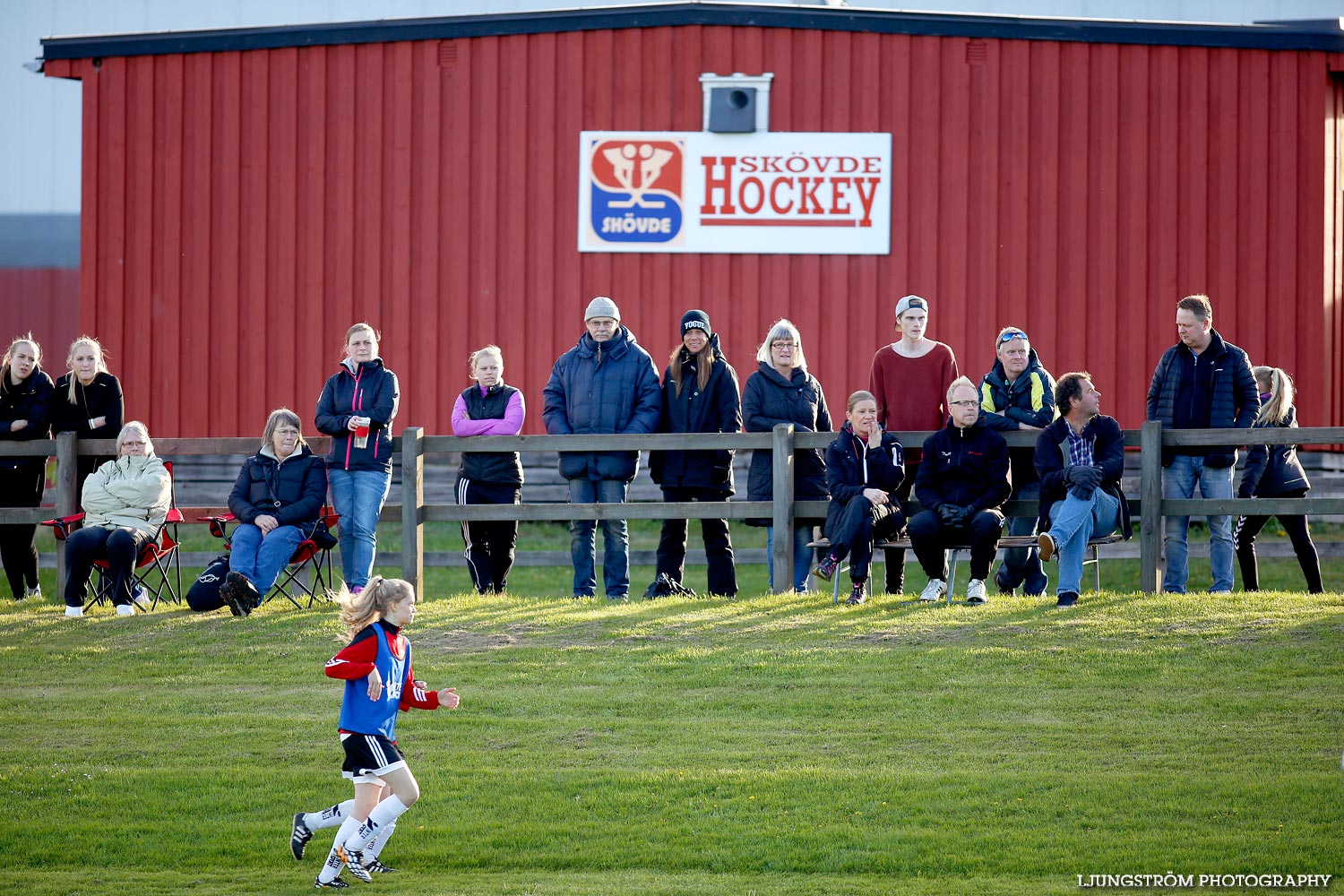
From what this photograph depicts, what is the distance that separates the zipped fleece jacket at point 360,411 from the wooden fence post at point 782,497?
2.45 metres

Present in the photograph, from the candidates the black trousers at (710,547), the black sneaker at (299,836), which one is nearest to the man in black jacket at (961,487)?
the black trousers at (710,547)

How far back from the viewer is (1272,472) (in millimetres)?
10234

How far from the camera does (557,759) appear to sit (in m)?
7.12

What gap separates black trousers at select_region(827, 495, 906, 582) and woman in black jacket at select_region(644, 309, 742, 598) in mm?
870

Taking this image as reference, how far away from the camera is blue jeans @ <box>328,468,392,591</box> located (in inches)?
403

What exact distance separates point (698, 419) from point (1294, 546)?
395 centimetres

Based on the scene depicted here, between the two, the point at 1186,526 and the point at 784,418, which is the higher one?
the point at 784,418

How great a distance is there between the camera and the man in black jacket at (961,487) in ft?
31.2

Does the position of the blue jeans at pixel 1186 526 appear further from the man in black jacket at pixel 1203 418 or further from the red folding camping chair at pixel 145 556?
the red folding camping chair at pixel 145 556

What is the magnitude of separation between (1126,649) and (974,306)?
6.72m

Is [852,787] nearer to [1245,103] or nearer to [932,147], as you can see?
[932,147]

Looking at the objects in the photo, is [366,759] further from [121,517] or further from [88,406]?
[88,406]

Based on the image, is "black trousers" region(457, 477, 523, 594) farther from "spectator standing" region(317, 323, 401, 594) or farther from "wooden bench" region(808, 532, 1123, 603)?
"wooden bench" region(808, 532, 1123, 603)

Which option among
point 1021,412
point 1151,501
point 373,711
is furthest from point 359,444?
point 1151,501
